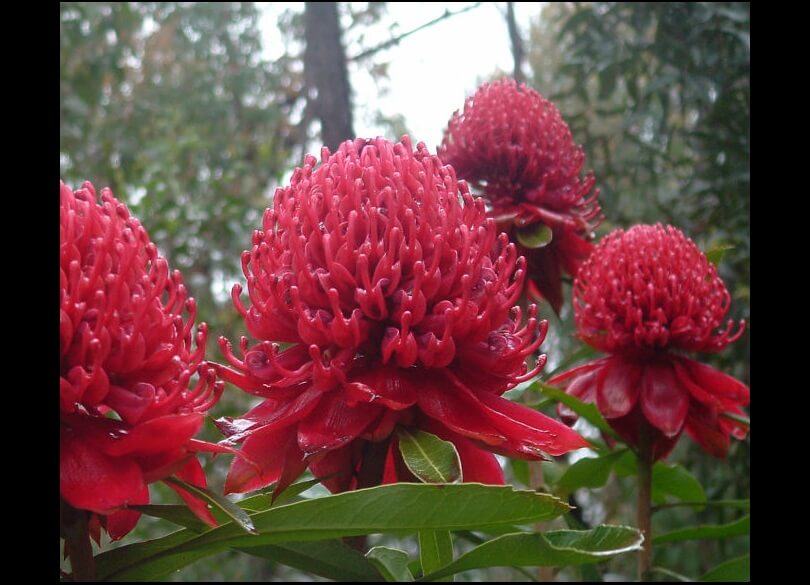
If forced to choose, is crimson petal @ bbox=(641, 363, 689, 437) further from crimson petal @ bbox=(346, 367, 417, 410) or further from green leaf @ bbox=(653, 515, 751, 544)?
crimson petal @ bbox=(346, 367, 417, 410)

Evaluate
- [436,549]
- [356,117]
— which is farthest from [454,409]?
[356,117]

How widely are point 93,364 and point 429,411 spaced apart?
0.42 m

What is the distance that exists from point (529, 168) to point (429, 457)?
3.28 feet

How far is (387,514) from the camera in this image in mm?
866

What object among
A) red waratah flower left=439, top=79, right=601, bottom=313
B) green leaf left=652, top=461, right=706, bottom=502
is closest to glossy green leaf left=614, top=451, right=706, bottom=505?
green leaf left=652, top=461, right=706, bottom=502

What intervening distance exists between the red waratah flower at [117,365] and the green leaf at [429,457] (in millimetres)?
235

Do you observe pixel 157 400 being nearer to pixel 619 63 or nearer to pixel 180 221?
pixel 619 63

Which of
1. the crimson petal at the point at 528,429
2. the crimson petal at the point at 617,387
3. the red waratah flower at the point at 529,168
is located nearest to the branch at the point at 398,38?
the red waratah flower at the point at 529,168

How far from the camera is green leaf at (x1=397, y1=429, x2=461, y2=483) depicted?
93cm

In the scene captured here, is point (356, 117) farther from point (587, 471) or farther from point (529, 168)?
point (587, 471)

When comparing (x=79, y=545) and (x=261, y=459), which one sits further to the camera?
(x=261, y=459)

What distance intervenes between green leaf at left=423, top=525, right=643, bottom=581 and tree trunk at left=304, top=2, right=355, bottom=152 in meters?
1.81

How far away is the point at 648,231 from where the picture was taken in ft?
5.85
